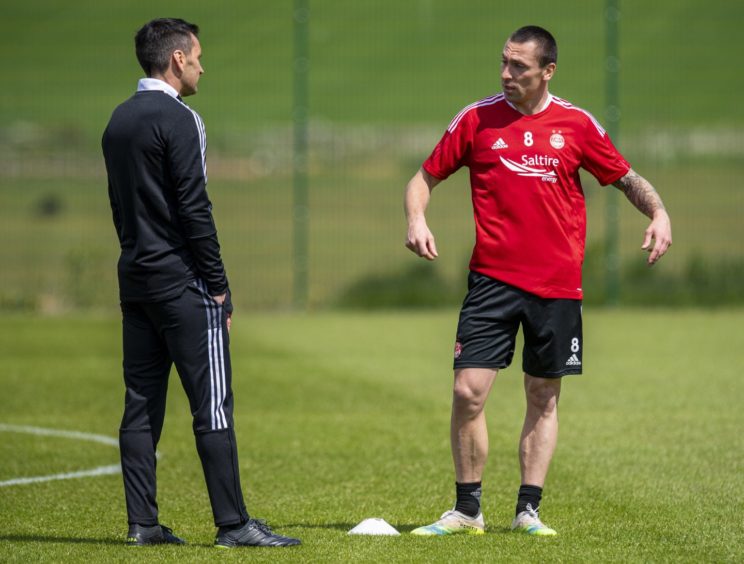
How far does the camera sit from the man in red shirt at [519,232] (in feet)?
20.3

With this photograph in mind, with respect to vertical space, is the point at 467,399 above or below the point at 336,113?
below

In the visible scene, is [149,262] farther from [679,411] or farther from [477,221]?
[679,411]

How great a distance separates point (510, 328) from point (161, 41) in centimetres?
205

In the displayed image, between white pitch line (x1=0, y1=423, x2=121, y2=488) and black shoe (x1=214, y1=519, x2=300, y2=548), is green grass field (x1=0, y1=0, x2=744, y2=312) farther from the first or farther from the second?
black shoe (x1=214, y1=519, x2=300, y2=548)

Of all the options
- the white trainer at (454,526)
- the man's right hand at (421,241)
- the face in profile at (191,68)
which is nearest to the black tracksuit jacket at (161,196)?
the face in profile at (191,68)

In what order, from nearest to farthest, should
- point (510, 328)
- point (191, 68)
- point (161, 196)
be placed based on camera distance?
point (161, 196) → point (191, 68) → point (510, 328)

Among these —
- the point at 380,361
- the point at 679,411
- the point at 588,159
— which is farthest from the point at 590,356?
the point at 588,159

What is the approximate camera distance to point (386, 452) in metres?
8.65

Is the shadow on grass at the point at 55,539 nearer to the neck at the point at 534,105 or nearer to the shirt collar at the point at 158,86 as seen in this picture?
the shirt collar at the point at 158,86

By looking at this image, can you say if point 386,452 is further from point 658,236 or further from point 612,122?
point 612,122

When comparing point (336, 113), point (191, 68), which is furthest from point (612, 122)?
point (191, 68)

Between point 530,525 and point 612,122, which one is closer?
point 530,525

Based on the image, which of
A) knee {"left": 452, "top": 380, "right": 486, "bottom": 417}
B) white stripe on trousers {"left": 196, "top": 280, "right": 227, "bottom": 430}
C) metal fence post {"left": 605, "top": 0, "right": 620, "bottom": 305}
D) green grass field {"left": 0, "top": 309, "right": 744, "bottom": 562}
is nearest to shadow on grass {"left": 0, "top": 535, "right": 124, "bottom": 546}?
green grass field {"left": 0, "top": 309, "right": 744, "bottom": 562}

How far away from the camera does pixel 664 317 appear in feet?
56.3
